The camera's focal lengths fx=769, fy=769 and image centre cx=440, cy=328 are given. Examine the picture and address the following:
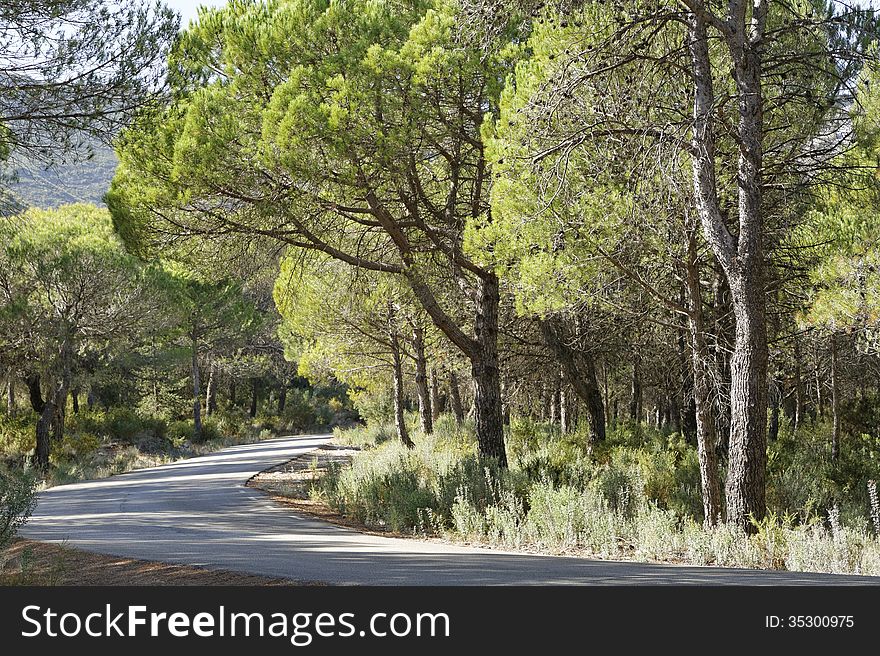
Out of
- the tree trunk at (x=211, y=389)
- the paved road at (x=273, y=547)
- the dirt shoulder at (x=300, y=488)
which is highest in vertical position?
the tree trunk at (x=211, y=389)

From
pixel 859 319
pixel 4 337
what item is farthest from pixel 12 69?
pixel 4 337

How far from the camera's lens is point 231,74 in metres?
12.2

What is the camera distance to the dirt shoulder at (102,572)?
6.53m

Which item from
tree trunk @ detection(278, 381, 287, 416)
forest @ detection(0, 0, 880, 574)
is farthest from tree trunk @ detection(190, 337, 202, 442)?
forest @ detection(0, 0, 880, 574)

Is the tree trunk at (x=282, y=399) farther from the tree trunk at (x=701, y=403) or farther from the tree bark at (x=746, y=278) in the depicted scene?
the tree bark at (x=746, y=278)

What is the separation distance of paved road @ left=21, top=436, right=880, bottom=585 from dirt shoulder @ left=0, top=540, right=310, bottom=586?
248 millimetres

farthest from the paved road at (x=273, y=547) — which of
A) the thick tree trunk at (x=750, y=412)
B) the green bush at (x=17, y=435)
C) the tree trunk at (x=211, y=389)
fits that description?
the tree trunk at (x=211, y=389)

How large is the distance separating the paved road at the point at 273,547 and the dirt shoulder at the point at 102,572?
248mm

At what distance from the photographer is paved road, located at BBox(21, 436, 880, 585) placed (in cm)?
611

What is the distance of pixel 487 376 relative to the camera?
14.0 meters

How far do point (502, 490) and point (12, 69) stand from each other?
30.8 feet

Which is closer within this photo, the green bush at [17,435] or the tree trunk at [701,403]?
the tree trunk at [701,403]

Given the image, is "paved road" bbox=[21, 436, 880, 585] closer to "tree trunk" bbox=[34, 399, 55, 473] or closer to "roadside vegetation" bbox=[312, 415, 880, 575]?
"roadside vegetation" bbox=[312, 415, 880, 575]

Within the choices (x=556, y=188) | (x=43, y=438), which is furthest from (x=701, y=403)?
(x=43, y=438)
